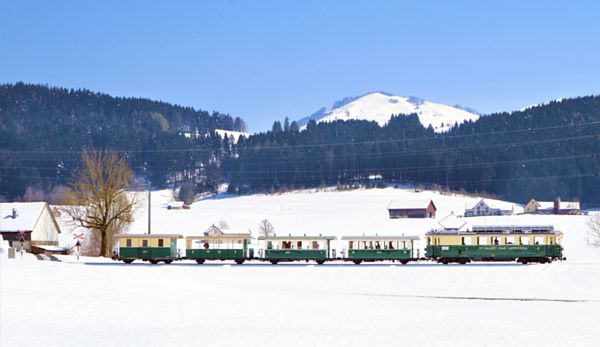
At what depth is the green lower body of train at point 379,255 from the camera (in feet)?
236

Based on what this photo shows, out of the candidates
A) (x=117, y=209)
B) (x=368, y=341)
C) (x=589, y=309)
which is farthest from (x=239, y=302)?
(x=117, y=209)

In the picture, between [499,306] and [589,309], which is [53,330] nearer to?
[499,306]

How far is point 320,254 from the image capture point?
73.1 meters

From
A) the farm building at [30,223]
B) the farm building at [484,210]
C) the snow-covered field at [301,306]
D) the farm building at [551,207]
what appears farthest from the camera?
the farm building at [551,207]

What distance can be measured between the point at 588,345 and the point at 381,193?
16521 centimetres

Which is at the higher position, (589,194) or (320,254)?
(589,194)

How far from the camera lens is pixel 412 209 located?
6368 inches

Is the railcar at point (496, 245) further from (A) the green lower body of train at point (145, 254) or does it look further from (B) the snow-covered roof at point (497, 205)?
(B) the snow-covered roof at point (497, 205)

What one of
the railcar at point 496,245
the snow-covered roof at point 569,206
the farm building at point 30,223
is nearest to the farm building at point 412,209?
the snow-covered roof at point 569,206

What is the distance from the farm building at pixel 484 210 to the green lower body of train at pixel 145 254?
92126mm

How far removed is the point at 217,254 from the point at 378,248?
14.2m

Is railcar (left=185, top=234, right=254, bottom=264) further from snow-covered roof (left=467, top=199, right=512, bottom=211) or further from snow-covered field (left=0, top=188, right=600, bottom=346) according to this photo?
snow-covered roof (left=467, top=199, right=512, bottom=211)

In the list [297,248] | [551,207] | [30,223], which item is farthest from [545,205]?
[297,248]

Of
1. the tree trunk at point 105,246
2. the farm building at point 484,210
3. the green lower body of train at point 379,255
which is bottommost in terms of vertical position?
the green lower body of train at point 379,255
